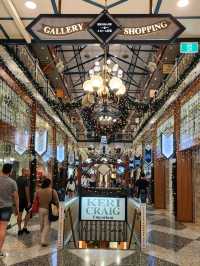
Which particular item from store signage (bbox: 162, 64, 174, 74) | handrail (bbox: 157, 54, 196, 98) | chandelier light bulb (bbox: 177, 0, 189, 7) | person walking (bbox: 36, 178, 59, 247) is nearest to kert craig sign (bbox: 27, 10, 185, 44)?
chandelier light bulb (bbox: 177, 0, 189, 7)

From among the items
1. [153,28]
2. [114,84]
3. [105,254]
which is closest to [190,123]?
[114,84]

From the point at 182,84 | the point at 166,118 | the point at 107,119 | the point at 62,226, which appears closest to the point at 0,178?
the point at 62,226

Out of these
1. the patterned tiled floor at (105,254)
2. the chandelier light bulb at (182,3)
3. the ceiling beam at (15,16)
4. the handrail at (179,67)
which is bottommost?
the patterned tiled floor at (105,254)

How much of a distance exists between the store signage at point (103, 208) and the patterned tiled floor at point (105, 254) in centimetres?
93

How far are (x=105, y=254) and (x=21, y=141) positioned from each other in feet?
18.7

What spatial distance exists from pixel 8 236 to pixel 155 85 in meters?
10.4

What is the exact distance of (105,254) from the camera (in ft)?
20.9

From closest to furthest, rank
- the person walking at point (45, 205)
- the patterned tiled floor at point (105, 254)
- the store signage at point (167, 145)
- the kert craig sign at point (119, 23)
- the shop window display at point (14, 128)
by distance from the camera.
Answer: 1. the kert craig sign at point (119, 23)
2. the patterned tiled floor at point (105, 254)
3. the person walking at point (45, 205)
4. the shop window display at point (14, 128)
5. the store signage at point (167, 145)

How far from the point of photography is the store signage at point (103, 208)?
887 cm

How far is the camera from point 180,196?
36.8 ft

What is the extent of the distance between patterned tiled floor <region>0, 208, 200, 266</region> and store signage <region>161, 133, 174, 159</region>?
3.59m

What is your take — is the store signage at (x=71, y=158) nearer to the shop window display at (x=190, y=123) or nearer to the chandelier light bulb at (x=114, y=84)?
the shop window display at (x=190, y=123)

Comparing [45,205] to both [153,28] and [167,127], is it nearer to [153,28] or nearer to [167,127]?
[153,28]

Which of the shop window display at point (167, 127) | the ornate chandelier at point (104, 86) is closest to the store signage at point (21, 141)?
the ornate chandelier at point (104, 86)
